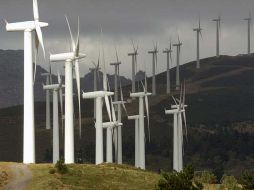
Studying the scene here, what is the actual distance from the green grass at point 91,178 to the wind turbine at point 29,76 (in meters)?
4.02

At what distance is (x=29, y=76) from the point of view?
117625 millimetres

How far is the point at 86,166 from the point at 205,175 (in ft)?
98.4

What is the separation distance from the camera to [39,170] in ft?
391

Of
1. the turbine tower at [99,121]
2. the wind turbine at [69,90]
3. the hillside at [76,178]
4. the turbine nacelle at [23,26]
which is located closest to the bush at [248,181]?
the hillside at [76,178]

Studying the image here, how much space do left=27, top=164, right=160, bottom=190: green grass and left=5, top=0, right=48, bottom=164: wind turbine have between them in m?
4.02

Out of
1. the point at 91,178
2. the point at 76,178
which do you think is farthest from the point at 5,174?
the point at 91,178

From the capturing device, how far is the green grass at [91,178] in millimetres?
109150

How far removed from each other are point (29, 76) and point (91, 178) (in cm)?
1834

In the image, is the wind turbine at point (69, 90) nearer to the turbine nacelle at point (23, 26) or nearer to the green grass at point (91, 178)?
the green grass at point (91, 178)

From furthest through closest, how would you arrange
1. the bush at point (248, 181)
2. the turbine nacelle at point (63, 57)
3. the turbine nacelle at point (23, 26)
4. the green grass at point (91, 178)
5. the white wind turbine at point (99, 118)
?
the white wind turbine at point (99, 118) < the turbine nacelle at point (63, 57) < the turbine nacelle at point (23, 26) < the bush at point (248, 181) < the green grass at point (91, 178)

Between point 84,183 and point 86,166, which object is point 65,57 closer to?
point 86,166

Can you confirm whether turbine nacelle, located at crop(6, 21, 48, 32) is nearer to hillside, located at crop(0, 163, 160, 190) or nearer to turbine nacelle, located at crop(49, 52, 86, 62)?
turbine nacelle, located at crop(49, 52, 86, 62)

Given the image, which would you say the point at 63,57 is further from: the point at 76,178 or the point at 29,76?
the point at 76,178

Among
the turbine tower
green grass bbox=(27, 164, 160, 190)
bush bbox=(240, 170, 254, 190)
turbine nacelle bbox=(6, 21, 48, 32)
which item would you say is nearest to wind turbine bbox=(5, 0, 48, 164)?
turbine nacelle bbox=(6, 21, 48, 32)
